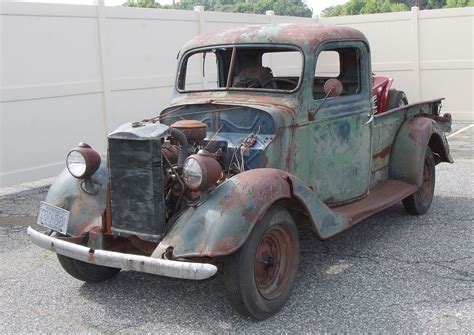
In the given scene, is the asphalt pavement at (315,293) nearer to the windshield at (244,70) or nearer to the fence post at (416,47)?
the windshield at (244,70)

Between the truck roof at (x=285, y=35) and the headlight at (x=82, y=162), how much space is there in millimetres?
1461

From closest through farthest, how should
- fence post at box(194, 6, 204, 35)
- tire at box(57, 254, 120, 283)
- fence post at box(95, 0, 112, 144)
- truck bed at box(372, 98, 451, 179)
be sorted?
tire at box(57, 254, 120, 283)
truck bed at box(372, 98, 451, 179)
fence post at box(95, 0, 112, 144)
fence post at box(194, 6, 204, 35)

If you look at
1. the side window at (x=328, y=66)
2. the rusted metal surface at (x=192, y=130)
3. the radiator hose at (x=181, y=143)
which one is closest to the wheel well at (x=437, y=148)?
the side window at (x=328, y=66)

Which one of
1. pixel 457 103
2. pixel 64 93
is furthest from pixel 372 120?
pixel 457 103

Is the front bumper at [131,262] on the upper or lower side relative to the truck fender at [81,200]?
lower

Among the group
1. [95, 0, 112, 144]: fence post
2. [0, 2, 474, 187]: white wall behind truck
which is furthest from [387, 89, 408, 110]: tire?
[95, 0, 112, 144]: fence post

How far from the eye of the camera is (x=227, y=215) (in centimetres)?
349

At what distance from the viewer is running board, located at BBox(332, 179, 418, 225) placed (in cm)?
464

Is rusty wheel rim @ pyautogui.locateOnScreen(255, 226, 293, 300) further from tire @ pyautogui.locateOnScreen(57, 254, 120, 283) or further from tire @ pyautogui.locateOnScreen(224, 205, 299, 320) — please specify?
tire @ pyautogui.locateOnScreen(57, 254, 120, 283)

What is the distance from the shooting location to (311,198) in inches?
158

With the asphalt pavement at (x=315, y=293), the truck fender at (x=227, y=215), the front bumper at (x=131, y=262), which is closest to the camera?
the front bumper at (x=131, y=262)

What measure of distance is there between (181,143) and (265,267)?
98 cm

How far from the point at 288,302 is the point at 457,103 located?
11170mm

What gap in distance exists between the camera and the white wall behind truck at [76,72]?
817cm
